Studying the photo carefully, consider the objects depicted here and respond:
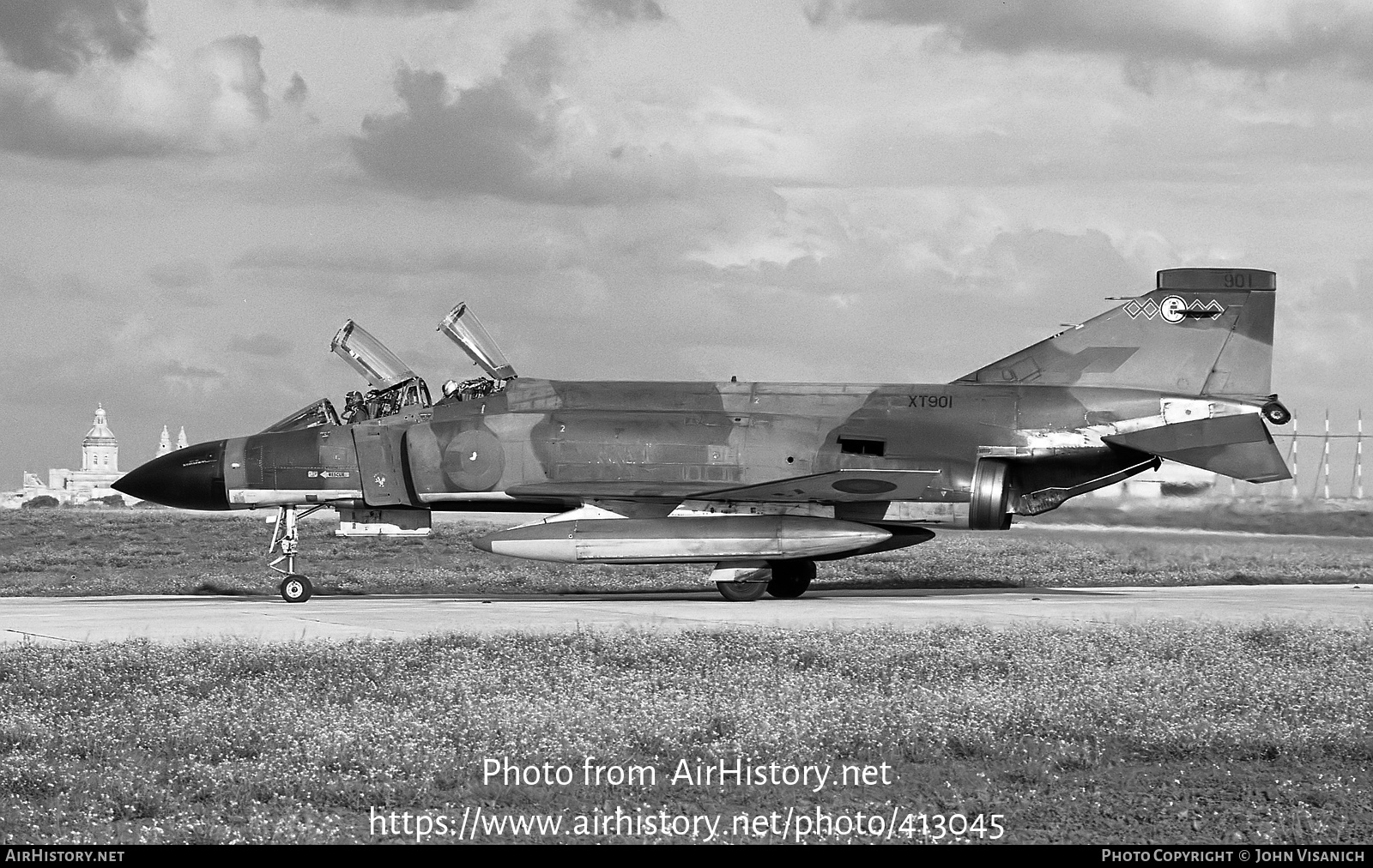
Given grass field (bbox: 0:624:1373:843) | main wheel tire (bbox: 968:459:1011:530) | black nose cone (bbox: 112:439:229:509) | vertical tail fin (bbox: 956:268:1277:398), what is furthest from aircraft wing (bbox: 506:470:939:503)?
grass field (bbox: 0:624:1373:843)

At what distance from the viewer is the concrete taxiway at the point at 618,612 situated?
51.6 feet

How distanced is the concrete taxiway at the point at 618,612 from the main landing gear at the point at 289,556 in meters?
0.27

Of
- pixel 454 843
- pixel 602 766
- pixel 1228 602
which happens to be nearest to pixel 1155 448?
pixel 1228 602

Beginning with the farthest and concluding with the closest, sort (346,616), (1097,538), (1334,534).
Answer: (1334,534), (1097,538), (346,616)

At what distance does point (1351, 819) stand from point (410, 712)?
19.1 feet

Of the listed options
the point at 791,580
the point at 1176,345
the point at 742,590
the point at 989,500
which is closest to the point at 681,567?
the point at 791,580

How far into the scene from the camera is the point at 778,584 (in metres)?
21.4

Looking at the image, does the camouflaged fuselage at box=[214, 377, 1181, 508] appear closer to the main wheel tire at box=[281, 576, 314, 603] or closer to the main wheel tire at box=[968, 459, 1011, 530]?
the main wheel tire at box=[968, 459, 1011, 530]

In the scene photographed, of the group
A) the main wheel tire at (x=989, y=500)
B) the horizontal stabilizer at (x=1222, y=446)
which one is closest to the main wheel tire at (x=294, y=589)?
the main wheel tire at (x=989, y=500)

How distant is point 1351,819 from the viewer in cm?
716

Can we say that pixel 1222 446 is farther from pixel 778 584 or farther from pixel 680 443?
pixel 680 443

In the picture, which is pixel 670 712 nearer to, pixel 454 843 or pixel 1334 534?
pixel 454 843

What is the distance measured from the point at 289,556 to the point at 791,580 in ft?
24.3

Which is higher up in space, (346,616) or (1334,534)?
(1334,534)
